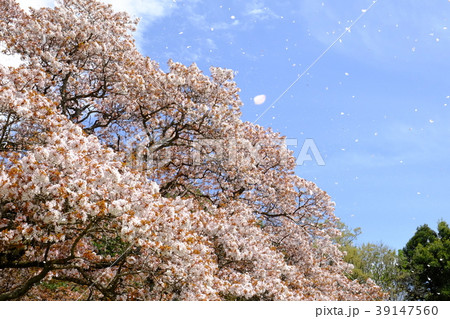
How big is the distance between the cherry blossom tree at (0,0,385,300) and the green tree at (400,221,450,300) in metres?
15.6

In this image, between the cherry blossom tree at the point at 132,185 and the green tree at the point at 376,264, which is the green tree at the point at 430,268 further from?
the cherry blossom tree at the point at 132,185

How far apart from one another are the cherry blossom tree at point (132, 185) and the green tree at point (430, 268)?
51.2 ft

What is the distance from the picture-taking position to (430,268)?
31.7 m

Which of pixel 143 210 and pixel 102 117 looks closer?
pixel 143 210

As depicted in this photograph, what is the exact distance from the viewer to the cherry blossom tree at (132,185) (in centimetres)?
682

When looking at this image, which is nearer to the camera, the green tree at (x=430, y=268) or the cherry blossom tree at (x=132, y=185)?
the cherry blossom tree at (x=132, y=185)

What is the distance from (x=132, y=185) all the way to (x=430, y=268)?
31.5m

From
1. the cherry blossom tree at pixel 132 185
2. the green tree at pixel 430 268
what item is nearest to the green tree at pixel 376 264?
the green tree at pixel 430 268

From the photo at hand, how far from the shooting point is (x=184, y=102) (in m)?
13.1

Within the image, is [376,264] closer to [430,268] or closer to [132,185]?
[430,268]
